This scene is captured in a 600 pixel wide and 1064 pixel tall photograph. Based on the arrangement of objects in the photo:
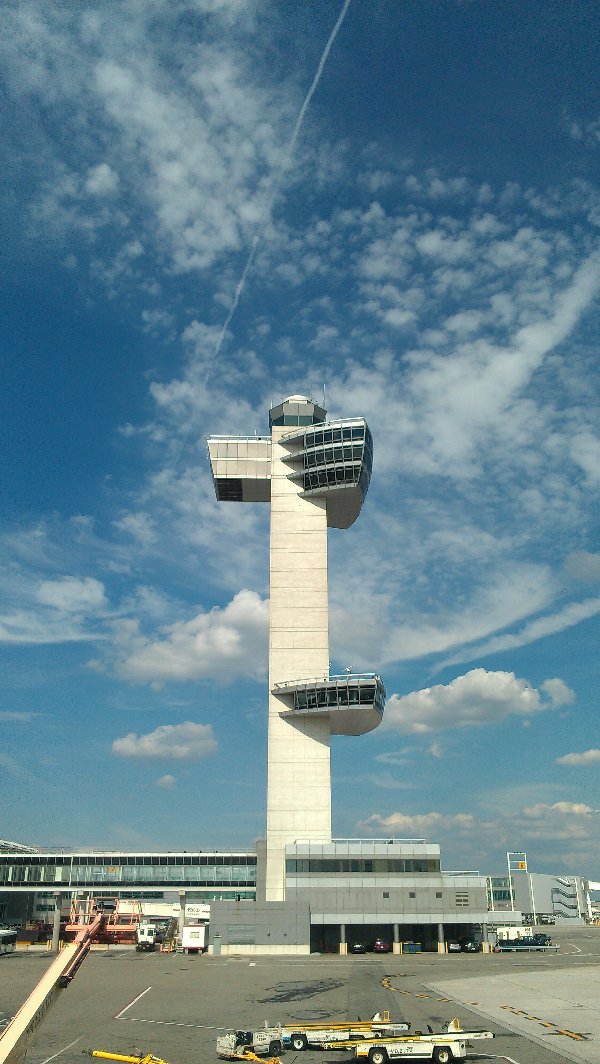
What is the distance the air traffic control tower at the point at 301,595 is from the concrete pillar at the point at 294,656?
0.13m

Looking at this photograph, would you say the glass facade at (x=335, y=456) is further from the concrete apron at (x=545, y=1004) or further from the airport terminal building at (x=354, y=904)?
the concrete apron at (x=545, y=1004)

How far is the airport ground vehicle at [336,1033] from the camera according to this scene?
30859mm

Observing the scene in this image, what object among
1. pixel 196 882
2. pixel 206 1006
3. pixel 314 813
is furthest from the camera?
pixel 196 882

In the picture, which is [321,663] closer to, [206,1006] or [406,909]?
[406,909]

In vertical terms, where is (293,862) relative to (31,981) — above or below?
above

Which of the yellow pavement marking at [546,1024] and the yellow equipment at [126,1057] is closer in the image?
the yellow equipment at [126,1057]

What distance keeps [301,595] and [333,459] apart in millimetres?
19615

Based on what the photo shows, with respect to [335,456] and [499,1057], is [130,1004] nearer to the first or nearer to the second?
[499,1057]

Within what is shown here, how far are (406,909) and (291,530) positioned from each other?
50789 mm

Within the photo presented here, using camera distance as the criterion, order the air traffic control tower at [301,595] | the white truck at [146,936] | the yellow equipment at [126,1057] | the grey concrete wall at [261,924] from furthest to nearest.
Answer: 1. the air traffic control tower at [301,595]
2. the white truck at [146,936]
3. the grey concrete wall at [261,924]
4. the yellow equipment at [126,1057]

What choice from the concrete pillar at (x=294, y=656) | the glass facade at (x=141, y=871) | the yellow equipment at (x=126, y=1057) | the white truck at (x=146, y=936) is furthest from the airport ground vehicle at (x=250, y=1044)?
the glass facade at (x=141, y=871)

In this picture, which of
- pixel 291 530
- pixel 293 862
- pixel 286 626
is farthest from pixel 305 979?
pixel 291 530

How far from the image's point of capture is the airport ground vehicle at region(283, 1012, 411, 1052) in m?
30.9

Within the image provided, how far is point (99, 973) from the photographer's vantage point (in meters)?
65.1
